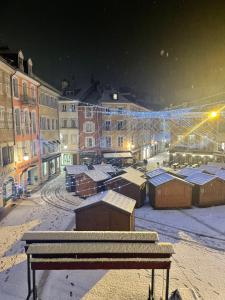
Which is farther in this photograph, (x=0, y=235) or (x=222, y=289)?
(x=0, y=235)

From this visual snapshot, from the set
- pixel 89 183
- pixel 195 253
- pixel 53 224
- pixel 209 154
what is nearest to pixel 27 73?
pixel 89 183

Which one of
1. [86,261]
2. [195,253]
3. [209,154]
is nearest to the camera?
[86,261]

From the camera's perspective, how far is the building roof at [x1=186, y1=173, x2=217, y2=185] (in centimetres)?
2294

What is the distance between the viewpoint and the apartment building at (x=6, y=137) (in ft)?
68.4

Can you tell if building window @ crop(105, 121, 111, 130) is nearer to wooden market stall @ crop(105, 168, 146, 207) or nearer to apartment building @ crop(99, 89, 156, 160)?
apartment building @ crop(99, 89, 156, 160)

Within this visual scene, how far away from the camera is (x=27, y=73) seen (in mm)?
26750

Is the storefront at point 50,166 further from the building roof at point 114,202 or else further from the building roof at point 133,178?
the building roof at point 114,202

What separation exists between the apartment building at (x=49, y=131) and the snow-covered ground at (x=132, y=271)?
11.3m

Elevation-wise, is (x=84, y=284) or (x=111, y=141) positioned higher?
(x=111, y=141)

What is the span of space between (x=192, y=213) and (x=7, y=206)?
17.5 m

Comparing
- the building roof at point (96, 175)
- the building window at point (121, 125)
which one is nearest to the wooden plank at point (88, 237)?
the building roof at point (96, 175)

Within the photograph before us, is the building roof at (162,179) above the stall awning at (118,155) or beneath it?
beneath

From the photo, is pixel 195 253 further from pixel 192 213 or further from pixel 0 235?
pixel 0 235

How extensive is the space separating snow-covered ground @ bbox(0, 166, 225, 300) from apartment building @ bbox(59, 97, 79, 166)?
64.5 ft
